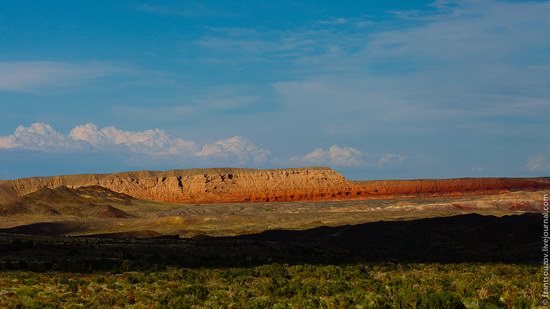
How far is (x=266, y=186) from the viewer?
195m

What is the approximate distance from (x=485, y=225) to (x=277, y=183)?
413ft

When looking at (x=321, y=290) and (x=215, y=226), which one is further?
(x=215, y=226)

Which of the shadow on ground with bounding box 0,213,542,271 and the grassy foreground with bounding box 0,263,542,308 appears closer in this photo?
the grassy foreground with bounding box 0,263,542,308

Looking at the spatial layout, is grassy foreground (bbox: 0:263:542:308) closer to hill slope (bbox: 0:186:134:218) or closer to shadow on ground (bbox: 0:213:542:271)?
shadow on ground (bbox: 0:213:542:271)

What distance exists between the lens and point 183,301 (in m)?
22.5

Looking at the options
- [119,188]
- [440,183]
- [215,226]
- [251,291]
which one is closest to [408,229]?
[215,226]

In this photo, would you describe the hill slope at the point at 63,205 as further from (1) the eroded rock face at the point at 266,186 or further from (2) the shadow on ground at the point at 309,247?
(1) the eroded rock face at the point at 266,186

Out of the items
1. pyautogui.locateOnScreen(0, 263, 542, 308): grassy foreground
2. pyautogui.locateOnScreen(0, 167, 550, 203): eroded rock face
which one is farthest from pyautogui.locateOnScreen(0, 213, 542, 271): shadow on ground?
pyautogui.locateOnScreen(0, 167, 550, 203): eroded rock face

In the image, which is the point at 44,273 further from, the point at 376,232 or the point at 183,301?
the point at 376,232

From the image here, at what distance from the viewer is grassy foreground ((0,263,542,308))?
21.8m

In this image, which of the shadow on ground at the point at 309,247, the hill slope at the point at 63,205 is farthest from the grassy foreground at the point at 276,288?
the hill slope at the point at 63,205

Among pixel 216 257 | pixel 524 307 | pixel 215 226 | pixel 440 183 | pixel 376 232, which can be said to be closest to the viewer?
pixel 524 307

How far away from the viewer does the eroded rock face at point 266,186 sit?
186 m

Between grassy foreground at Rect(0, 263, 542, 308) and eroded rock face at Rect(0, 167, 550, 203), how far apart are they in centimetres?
15316
